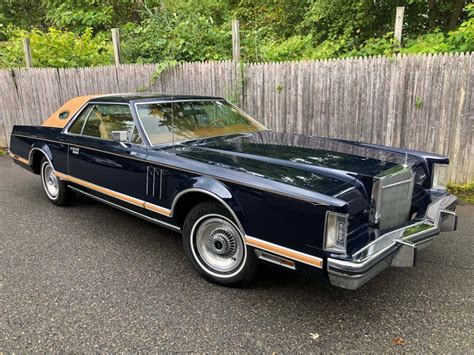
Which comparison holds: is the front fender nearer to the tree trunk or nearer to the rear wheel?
the rear wheel

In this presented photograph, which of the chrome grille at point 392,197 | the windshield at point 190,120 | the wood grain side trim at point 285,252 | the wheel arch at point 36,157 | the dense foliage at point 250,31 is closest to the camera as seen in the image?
the wood grain side trim at point 285,252

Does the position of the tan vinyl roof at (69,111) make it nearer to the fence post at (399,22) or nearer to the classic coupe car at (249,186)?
the classic coupe car at (249,186)

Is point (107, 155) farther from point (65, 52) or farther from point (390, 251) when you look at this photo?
point (65, 52)

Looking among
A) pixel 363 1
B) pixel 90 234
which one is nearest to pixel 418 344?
pixel 90 234

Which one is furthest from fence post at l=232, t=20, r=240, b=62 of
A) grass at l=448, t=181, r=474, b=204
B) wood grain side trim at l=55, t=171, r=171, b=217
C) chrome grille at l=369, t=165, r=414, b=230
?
chrome grille at l=369, t=165, r=414, b=230

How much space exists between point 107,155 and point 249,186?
1977 mm

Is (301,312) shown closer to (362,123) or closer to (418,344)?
(418,344)

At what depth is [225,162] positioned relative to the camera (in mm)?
3160

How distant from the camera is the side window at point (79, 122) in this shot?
4754 mm

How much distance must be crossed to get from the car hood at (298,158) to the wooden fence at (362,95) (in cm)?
219

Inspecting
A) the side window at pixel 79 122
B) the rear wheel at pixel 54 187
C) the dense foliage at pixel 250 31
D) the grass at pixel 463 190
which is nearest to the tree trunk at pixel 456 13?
the dense foliage at pixel 250 31

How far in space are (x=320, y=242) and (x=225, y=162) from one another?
1082 mm

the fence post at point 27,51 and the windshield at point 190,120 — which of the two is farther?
the fence post at point 27,51

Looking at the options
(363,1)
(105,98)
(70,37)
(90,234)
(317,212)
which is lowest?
(90,234)
